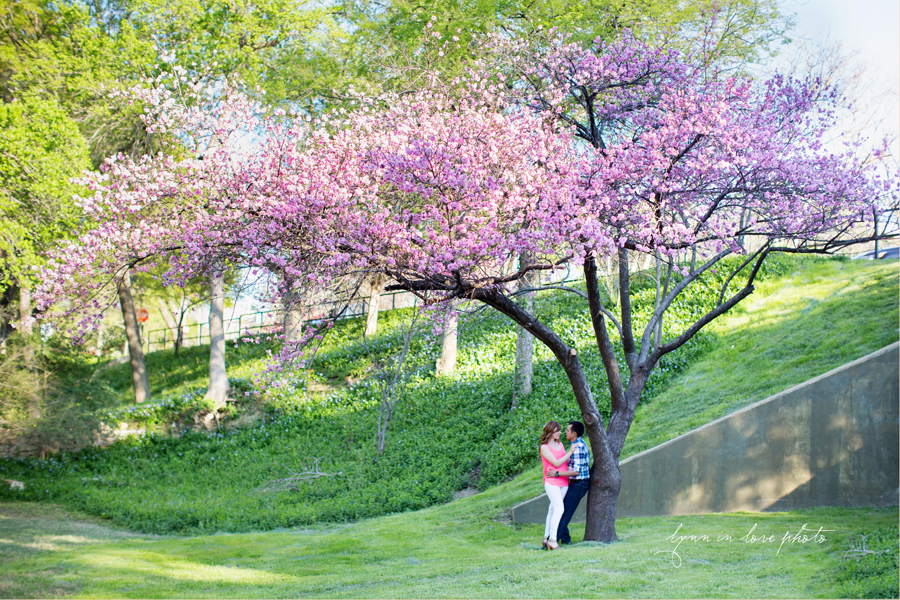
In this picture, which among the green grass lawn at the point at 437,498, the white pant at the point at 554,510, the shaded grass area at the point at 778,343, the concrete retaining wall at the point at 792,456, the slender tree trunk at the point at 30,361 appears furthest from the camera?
the slender tree trunk at the point at 30,361

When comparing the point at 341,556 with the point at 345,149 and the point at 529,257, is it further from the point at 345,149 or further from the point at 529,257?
the point at 345,149

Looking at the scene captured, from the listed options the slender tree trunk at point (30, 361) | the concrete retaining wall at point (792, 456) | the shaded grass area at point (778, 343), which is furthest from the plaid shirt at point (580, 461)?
the slender tree trunk at point (30, 361)

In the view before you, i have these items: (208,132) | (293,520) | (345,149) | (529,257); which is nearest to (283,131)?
(345,149)

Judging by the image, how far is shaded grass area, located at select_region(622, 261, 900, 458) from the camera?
10.9 meters

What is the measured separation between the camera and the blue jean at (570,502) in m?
7.77

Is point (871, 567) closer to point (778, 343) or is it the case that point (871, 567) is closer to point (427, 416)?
point (778, 343)

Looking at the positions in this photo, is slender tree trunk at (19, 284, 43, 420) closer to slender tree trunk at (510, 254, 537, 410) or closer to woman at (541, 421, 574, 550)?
slender tree trunk at (510, 254, 537, 410)

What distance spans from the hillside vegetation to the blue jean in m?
3.17

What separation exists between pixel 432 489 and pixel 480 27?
333 inches

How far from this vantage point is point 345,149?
24.7 feet

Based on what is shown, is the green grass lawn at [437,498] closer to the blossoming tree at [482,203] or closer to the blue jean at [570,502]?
the blue jean at [570,502]

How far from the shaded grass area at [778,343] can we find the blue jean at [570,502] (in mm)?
3043

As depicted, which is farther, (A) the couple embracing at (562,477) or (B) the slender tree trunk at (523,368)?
(B) the slender tree trunk at (523,368)

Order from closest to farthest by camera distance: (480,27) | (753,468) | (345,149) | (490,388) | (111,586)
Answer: (111,586)
(345,149)
(753,468)
(480,27)
(490,388)
